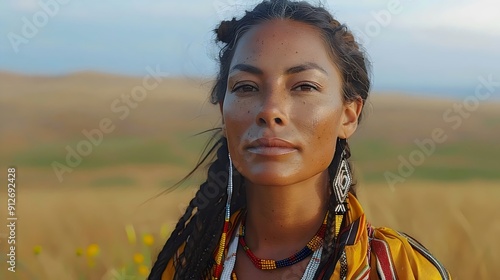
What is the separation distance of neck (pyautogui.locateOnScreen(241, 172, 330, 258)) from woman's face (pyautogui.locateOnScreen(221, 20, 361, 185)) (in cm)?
11

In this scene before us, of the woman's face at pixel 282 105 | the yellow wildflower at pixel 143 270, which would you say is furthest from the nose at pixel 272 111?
the yellow wildflower at pixel 143 270

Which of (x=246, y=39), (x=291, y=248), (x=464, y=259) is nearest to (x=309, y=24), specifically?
(x=246, y=39)

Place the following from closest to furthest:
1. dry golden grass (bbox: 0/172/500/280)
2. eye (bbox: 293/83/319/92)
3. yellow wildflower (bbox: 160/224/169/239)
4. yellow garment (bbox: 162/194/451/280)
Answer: yellow garment (bbox: 162/194/451/280)
eye (bbox: 293/83/319/92)
yellow wildflower (bbox: 160/224/169/239)
dry golden grass (bbox: 0/172/500/280)

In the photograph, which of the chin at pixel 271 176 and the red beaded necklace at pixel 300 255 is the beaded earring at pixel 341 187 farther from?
the chin at pixel 271 176

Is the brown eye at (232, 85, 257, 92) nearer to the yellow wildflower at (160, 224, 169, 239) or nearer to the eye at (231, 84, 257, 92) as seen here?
the eye at (231, 84, 257, 92)

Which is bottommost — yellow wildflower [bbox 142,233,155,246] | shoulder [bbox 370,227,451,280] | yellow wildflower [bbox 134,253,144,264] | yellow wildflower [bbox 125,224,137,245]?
shoulder [bbox 370,227,451,280]

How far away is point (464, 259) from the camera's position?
6.02m

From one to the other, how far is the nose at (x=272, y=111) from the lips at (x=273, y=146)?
0.06m

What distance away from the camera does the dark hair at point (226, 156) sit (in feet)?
11.9

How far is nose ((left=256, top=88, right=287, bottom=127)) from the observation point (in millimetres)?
3355

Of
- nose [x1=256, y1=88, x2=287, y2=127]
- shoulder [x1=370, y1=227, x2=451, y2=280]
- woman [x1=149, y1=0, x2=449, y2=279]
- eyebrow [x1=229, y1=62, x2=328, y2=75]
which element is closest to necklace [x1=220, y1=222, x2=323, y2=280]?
woman [x1=149, y1=0, x2=449, y2=279]

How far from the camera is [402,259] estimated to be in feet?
11.1

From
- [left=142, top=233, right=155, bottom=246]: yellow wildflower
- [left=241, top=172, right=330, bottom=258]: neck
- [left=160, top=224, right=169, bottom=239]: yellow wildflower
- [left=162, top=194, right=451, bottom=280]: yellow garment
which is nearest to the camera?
[left=162, top=194, right=451, bottom=280]: yellow garment

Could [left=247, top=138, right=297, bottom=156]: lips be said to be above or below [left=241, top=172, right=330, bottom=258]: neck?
above
